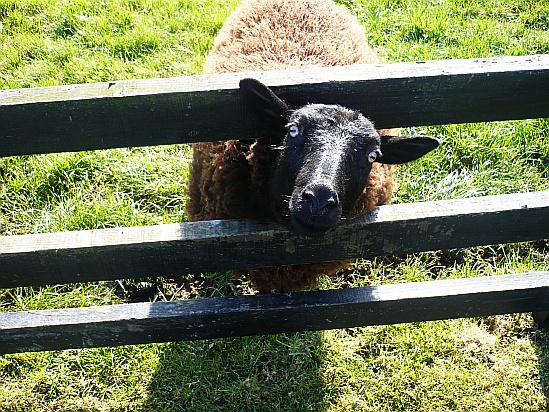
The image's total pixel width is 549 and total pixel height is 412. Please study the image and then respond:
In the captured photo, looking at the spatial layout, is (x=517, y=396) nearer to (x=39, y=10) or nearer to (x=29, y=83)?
(x=29, y=83)

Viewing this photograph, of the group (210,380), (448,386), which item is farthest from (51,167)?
(448,386)

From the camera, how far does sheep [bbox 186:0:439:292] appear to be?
91.1 inches

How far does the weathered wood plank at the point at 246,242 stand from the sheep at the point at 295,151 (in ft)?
0.63

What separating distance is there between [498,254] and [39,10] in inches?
213

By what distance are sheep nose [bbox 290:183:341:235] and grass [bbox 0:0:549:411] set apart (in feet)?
4.81

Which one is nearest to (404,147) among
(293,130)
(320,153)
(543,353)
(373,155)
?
(373,155)

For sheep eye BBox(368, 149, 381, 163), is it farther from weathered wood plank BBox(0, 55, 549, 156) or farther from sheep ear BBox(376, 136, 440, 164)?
weathered wood plank BBox(0, 55, 549, 156)

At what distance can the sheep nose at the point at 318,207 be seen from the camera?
2.21 metres

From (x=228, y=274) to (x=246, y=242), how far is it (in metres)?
1.40

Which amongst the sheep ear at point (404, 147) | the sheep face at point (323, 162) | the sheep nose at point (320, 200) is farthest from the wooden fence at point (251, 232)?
the sheep ear at point (404, 147)

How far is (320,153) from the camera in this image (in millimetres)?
2467

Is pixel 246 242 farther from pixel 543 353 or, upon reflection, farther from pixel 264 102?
pixel 543 353

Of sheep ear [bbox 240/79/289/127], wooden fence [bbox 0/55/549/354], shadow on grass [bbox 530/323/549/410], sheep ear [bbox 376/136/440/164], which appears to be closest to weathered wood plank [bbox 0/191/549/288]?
wooden fence [bbox 0/55/549/354]

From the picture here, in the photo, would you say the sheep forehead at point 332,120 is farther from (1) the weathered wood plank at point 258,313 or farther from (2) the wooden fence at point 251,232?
(1) the weathered wood plank at point 258,313
